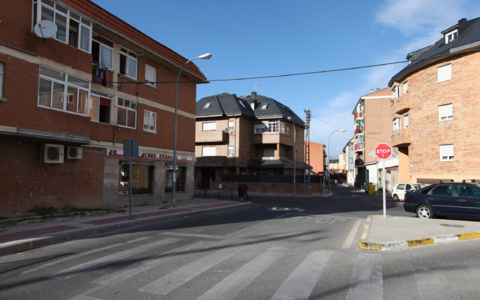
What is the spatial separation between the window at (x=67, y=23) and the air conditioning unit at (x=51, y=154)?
4342 mm

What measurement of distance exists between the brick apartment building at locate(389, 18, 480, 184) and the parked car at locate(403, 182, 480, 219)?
499 inches

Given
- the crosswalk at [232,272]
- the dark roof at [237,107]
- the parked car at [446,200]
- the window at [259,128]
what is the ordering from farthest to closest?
the window at [259,128], the dark roof at [237,107], the parked car at [446,200], the crosswalk at [232,272]

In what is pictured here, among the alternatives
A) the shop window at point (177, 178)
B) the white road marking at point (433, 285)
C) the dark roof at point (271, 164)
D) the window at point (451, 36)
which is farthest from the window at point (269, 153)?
the white road marking at point (433, 285)

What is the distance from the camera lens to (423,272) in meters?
5.58

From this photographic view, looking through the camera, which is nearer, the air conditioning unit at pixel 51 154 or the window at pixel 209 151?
the air conditioning unit at pixel 51 154

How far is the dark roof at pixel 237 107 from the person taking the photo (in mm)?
38816

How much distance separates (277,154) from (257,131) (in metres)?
3.80

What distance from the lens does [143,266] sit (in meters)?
6.05

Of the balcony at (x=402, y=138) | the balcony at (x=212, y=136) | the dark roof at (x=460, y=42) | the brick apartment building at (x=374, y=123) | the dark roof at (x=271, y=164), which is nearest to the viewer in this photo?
the dark roof at (x=460, y=42)

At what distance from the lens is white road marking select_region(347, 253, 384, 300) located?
4.56 meters

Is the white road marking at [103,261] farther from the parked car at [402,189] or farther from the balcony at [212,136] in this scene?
the balcony at [212,136]

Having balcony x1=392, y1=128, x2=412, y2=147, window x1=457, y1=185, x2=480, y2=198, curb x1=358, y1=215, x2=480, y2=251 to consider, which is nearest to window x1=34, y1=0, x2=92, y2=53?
curb x1=358, y1=215, x2=480, y2=251

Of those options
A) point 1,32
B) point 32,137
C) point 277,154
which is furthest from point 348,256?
point 277,154

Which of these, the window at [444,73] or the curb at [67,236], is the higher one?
the window at [444,73]
